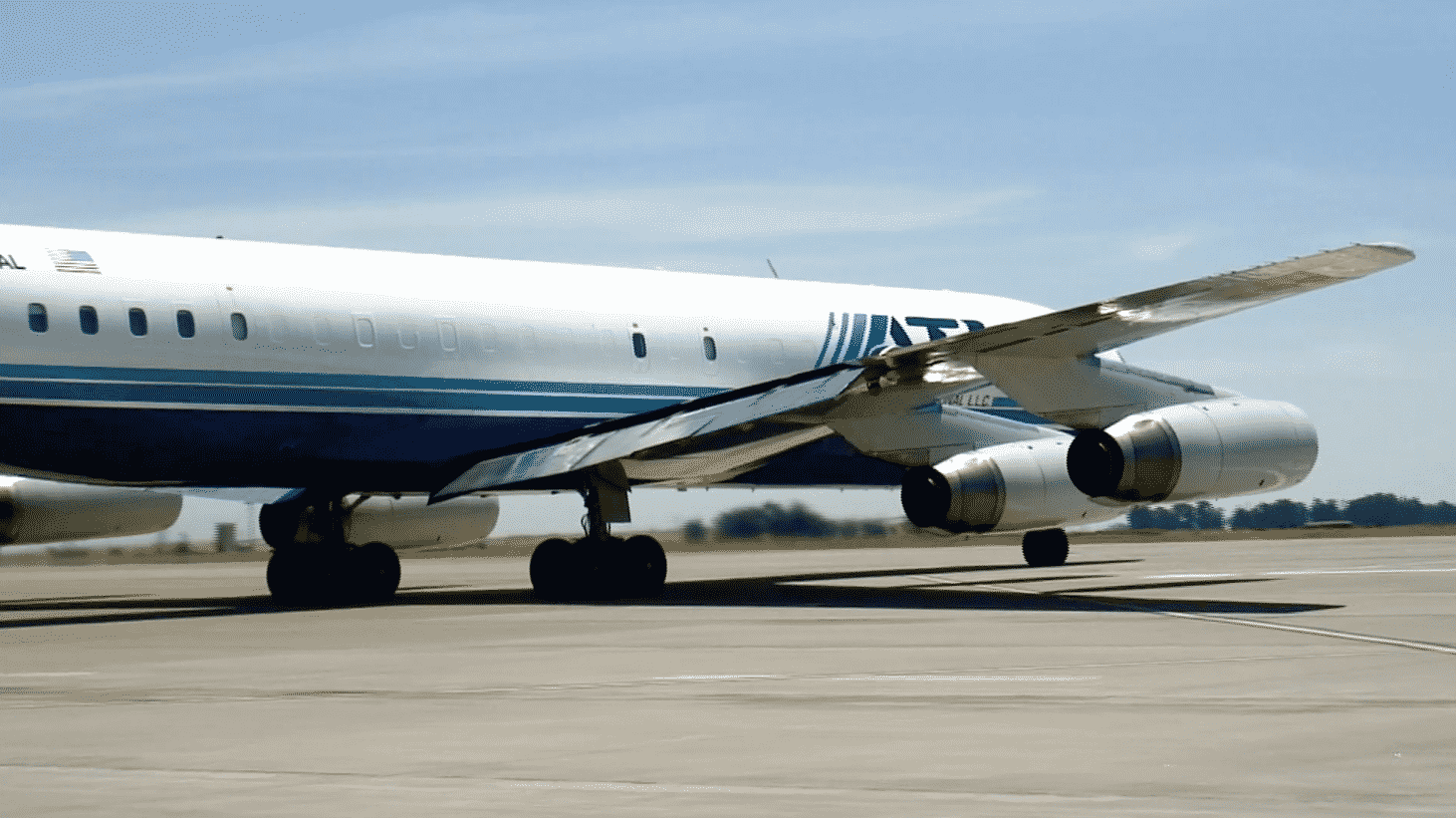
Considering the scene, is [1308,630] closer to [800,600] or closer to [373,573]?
[800,600]

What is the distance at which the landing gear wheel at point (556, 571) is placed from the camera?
71.3 ft

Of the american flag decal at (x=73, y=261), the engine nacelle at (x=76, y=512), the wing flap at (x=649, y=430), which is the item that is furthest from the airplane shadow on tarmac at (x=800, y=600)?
the american flag decal at (x=73, y=261)

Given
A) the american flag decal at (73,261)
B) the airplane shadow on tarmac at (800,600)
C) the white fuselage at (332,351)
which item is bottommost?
the airplane shadow on tarmac at (800,600)

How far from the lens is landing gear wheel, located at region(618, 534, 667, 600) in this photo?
2192 cm

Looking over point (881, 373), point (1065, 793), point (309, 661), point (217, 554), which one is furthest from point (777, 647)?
point (217, 554)

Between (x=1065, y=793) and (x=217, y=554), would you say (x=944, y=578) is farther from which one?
(x=217, y=554)

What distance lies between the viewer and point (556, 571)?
71.7 feet

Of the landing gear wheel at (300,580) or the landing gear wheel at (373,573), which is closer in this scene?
the landing gear wheel at (300,580)

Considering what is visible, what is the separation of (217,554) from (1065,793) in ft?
148

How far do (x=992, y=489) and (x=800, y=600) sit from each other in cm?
259

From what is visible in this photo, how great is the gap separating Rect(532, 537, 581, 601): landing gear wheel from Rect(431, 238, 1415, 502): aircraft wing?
91 centimetres

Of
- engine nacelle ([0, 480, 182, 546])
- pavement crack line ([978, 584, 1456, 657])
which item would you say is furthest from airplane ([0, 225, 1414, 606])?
pavement crack line ([978, 584, 1456, 657])

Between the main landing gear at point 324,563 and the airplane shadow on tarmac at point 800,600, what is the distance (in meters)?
0.33

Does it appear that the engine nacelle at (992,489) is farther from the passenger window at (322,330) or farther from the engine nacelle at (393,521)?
the engine nacelle at (393,521)
